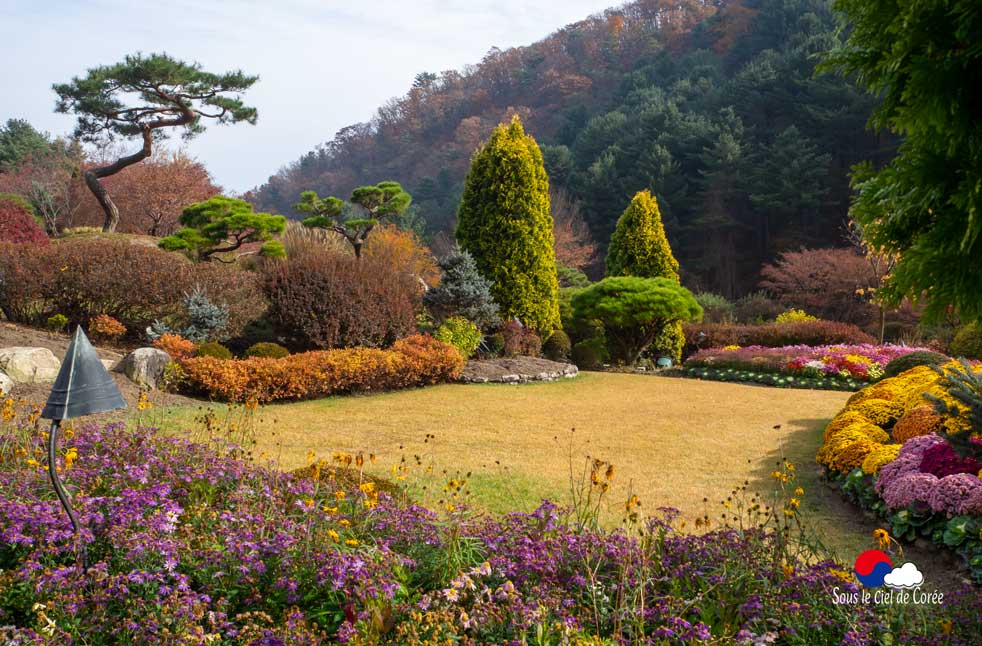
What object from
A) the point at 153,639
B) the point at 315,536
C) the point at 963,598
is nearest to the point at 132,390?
the point at 315,536

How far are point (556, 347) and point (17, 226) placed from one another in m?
12.6

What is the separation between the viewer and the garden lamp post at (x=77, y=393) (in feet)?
9.87

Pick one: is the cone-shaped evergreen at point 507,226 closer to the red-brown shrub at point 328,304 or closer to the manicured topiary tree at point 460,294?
the manicured topiary tree at point 460,294

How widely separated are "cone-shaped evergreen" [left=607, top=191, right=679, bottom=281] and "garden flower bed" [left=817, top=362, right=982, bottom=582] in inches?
399

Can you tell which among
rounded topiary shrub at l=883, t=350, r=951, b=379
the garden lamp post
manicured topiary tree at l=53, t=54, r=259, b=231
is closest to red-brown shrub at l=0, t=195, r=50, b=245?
manicured topiary tree at l=53, t=54, r=259, b=231

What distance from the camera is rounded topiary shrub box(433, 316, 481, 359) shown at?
12367mm

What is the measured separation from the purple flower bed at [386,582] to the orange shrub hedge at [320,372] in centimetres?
490

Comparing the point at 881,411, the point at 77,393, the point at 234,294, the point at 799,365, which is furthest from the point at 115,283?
the point at 799,365

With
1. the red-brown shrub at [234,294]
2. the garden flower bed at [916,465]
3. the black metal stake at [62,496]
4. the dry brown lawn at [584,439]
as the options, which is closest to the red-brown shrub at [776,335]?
the dry brown lawn at [584,439]

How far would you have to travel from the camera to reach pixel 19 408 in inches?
262

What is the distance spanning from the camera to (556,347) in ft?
48.4

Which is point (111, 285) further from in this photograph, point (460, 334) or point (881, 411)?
point (881, 411)

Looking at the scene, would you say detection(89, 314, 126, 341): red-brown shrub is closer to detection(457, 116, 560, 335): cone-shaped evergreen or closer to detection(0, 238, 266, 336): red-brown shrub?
detection(0, 238, 266, 336): red-brown shrub

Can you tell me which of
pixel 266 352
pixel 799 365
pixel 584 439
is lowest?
pixel 799 365
